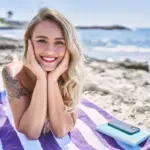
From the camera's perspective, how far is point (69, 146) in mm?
1792

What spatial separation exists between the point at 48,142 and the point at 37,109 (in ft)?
0.76

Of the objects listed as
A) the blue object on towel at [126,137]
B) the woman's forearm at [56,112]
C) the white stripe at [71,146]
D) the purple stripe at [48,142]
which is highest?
the woman's forearm at [56,112]

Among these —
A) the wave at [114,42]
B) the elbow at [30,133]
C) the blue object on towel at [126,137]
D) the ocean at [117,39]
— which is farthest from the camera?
the wave at [114,42]

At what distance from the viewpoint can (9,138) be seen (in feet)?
5.94

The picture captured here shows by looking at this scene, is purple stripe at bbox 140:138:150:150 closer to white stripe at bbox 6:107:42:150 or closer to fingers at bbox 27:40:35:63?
white stripe at bbox 6:107:42:150

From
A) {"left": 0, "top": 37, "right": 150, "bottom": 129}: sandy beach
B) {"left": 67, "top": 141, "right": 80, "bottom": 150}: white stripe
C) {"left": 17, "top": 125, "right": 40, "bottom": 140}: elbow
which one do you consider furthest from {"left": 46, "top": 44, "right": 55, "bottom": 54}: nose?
{"left": 0, "top": 37, "right": 150, "bottom": 129}: sandy beach

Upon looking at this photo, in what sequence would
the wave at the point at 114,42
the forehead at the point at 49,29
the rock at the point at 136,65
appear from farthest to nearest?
the wave at the point at 114,42, the rock at the point at 136,65, the forehead at the point at 49,29

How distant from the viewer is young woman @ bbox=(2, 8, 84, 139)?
1631 mm

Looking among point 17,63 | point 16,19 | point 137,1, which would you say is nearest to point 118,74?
point 17,63

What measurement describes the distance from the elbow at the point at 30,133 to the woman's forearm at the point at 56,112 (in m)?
0.10

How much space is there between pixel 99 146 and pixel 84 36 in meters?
9.53

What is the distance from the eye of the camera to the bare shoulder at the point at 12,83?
1.71 metres

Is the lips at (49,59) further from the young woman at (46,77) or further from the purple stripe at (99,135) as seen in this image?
the purple stripe at (99,135)

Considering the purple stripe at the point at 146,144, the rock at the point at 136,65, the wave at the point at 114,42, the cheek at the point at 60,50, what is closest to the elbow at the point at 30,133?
the cheek at the point at 60,50
